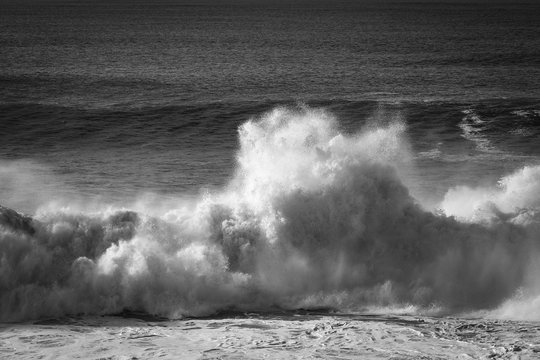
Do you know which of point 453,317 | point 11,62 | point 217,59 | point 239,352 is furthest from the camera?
point 217,59

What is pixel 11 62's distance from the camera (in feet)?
252

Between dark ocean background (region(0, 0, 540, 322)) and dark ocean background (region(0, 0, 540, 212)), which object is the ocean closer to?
dark ocean background (region(0, 0, 540, 322))

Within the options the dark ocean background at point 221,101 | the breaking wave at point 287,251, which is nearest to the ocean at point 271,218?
the breaking wave at point 287,251

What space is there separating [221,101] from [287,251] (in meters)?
31.1

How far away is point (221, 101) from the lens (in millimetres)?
52594

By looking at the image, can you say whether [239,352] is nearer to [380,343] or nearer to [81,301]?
[380,343]

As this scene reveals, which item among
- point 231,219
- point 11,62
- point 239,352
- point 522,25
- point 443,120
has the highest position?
point 522,25

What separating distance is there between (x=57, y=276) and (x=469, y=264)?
499 inches

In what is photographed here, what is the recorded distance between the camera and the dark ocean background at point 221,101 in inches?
1364

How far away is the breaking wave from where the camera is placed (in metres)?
20.8

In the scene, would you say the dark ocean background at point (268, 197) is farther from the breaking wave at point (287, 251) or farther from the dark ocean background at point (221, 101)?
the dark ocean background at point (221, 101)

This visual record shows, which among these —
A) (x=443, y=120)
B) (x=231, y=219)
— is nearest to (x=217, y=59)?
(x=443, y=120)

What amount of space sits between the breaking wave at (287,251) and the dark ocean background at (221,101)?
675 centimetres

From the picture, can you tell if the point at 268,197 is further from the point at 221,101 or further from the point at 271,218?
the point at 221,101
